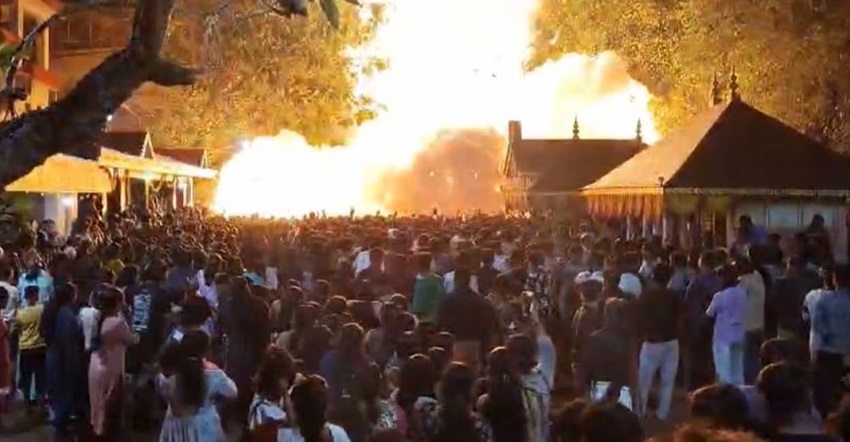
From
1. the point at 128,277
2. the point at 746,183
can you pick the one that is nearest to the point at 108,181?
the point at 746,183

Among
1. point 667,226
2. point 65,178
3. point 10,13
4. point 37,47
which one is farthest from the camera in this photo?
point 10,13

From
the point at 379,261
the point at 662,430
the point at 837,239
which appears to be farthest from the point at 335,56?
the point at 662,430

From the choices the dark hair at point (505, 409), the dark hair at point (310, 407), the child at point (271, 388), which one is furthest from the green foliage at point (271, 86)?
the dark hair at point (310, 407)

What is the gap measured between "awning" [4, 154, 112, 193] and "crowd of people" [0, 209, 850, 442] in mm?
677

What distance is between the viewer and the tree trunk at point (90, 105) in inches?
193

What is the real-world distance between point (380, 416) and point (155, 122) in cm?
4290

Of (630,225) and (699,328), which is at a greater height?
(630,225)

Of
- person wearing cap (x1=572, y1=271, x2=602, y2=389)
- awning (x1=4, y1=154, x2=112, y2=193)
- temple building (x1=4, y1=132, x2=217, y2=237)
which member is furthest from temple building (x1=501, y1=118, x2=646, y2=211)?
person wearing cap (x1=572, y1=271, x2=602, y2=389)

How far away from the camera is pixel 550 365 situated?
1130 centimetres

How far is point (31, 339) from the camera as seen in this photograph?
40.1ft

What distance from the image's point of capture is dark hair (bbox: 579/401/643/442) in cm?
527

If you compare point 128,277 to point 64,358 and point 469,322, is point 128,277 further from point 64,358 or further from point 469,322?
point 469,322

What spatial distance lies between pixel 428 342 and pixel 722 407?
137 inches

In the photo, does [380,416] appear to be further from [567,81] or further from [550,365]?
[567,81]
